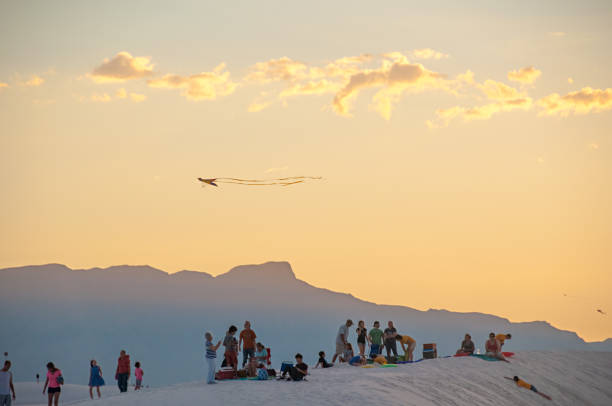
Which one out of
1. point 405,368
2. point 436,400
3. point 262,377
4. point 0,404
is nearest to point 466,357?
point 405,368

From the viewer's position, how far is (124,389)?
34531mm

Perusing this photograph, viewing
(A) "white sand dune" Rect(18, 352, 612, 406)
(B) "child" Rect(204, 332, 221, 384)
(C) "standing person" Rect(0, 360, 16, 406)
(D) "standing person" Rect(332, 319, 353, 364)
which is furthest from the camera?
(D) "standing person" Rect(332, 319, 353, 364)

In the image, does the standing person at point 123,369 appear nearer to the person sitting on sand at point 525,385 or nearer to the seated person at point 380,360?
the seated person at point 380,360

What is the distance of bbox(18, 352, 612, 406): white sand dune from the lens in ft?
89.1

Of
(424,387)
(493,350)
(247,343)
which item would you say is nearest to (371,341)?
(424,387)

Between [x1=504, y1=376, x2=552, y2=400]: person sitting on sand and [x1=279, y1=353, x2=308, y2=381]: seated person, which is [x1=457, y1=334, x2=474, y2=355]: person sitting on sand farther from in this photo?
[x1=279, y1=353, x2=308, y2=381]: seated person

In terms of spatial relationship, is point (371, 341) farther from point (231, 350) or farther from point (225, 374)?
point (225, 374)

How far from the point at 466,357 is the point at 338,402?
15175mm

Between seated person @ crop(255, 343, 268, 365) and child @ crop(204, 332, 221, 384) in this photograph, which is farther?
seated person @ crop(255, 343, 268, 365)

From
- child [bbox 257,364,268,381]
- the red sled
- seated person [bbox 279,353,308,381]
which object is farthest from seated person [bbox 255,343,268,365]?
seated person [bbox 279,353,308,381]

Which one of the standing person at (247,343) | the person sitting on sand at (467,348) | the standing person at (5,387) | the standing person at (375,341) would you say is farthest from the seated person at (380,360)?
the standing person at (5,387)

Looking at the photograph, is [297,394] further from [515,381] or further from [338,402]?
[515,381]

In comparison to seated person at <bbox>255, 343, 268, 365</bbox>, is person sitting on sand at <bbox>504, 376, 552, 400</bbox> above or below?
below

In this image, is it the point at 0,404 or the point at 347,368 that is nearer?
the point at 0,404
